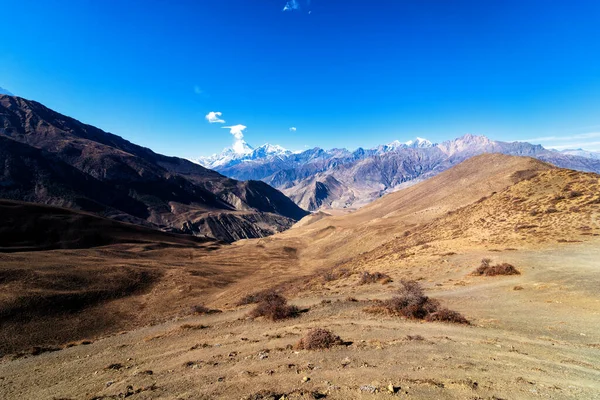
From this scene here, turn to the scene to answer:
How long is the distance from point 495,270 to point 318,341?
17833mm

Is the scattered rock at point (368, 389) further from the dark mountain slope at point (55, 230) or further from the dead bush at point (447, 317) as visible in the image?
the dark mountain slope at point (55, 230)

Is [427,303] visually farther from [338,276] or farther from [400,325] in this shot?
[338,276]

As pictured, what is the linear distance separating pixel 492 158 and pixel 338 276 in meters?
110

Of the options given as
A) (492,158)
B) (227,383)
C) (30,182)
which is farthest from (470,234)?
(30,182)

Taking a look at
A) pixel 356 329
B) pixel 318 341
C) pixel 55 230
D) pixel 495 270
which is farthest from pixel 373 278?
pixel 55 230

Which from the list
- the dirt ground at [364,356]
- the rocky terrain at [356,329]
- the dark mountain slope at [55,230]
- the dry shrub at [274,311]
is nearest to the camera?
the dirt ground at [364,356]

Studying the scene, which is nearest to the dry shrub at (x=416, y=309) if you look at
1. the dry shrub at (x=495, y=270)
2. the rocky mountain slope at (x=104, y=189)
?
the dry shrub at (x=495, y=270)

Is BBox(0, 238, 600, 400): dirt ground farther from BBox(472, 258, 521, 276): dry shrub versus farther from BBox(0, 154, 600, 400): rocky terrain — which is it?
BBox(472, 258, 521, 276): dry shrub

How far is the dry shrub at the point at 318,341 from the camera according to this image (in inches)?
469

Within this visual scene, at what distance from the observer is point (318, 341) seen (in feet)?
39.5

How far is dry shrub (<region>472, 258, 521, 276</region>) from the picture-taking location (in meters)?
22.1

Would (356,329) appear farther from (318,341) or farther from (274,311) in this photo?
(274,311)

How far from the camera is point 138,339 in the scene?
53.6 ft

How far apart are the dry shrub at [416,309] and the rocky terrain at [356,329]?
0.49 meters
